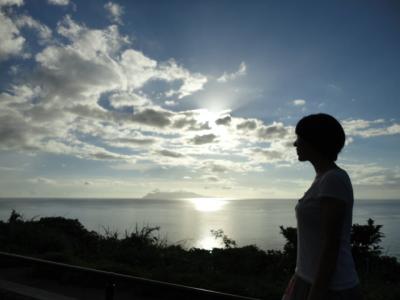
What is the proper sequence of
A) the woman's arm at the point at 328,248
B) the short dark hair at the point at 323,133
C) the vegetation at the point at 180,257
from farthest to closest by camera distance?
1. the vegetation at the point at 180,257
2. the short dark hair at the point at 323,133
3. the woman's arm at the point at 328,248

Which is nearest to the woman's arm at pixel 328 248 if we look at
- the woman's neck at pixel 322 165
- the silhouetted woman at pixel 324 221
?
the silhouetted woman at pixel 324 221

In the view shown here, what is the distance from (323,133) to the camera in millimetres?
1996

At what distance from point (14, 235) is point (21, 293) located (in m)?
6.31

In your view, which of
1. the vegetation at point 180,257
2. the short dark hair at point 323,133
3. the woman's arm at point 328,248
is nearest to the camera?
the woman's arm at point 328,248

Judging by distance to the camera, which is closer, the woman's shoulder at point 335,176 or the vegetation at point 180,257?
the woman's shoulder at point 335,176

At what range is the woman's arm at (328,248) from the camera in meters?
1.80

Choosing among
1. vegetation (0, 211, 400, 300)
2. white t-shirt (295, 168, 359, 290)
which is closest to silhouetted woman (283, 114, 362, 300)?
white t-shirt (295, 168, 359, 290)

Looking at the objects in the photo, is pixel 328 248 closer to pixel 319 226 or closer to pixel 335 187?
pixel 319 226

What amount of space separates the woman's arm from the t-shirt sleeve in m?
0.04

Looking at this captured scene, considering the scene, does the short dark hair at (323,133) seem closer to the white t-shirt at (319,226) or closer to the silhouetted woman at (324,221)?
the silhouetted woman at (324,221)

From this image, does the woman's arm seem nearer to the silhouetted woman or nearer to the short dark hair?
the silhouetted woman

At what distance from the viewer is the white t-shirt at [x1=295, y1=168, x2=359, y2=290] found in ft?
6.12

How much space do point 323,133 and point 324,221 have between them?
462 millimetres

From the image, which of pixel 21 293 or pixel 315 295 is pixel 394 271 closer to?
pixel 21 293
